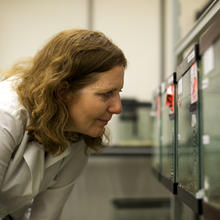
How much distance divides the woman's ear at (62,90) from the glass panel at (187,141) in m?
0.38

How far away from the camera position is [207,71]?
2.61 ft

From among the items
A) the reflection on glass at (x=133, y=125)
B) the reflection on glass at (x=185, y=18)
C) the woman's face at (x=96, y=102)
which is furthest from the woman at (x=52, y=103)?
the reflection on glass at (x=133, y=125)

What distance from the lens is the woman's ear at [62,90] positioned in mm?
939

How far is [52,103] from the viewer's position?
3.10 ft

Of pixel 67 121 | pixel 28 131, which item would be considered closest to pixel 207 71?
pixel 67 121

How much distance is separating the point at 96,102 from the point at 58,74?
0.15 meters

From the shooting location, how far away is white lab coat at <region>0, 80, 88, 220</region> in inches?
36.0

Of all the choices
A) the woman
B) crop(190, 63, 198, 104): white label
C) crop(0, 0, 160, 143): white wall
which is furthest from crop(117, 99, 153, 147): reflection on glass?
crop(190, 63, 198, 104): white label

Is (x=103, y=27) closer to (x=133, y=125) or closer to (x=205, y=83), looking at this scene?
(x=133, y=125)

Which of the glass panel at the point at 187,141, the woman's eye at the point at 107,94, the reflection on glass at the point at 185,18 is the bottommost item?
the glass panel at the point at 187,141

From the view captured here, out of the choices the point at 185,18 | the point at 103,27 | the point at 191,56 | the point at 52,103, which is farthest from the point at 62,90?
the point at 103,27

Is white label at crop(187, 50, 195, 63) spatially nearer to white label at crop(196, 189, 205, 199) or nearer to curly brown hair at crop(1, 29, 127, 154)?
curly brown hair at crop(1, 29, 127, 154)

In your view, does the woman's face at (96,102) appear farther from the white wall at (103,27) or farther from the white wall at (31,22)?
the white wall at (31,22)

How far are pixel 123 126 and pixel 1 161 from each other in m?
1.60
